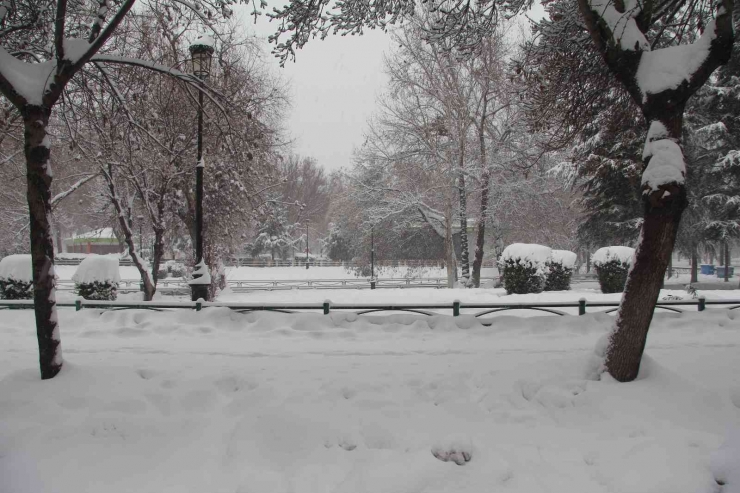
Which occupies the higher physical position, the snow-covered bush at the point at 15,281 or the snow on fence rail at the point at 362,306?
the snow-covered bush at the point at 15,281

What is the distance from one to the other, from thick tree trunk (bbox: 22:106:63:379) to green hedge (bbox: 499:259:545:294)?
14905 millimetres

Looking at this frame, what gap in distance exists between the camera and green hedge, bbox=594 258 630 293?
53.4 feet

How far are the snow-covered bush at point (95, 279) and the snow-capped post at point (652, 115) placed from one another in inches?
581

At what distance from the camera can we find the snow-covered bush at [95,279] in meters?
14.1

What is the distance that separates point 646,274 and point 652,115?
1.77 meters

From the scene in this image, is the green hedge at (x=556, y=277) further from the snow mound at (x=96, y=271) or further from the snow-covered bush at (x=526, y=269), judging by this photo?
the snow mound at (x=96, y=271)

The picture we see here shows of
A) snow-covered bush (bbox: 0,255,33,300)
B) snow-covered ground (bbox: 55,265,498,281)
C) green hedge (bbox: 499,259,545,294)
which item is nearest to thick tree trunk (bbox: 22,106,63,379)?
snow-covered bush (bbox: 0,255,33,300)

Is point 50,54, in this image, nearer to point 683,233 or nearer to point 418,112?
point 418,112

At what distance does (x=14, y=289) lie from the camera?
13328 millimetres

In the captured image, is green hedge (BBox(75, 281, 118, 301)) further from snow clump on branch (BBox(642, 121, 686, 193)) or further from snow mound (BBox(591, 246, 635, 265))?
snow mound (BBox(591, 246, 635, 265))

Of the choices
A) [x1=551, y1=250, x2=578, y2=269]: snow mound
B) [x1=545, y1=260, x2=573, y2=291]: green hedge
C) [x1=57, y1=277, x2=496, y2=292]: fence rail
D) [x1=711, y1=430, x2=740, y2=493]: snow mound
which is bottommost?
[x1=57, y1=277, x2=496, y2=292]: fence rail

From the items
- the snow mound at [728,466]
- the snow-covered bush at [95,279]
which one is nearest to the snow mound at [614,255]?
the snow mound at [728,466]

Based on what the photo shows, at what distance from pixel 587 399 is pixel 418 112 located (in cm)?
2065

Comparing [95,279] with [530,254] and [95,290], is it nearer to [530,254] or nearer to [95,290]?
[95,290]
